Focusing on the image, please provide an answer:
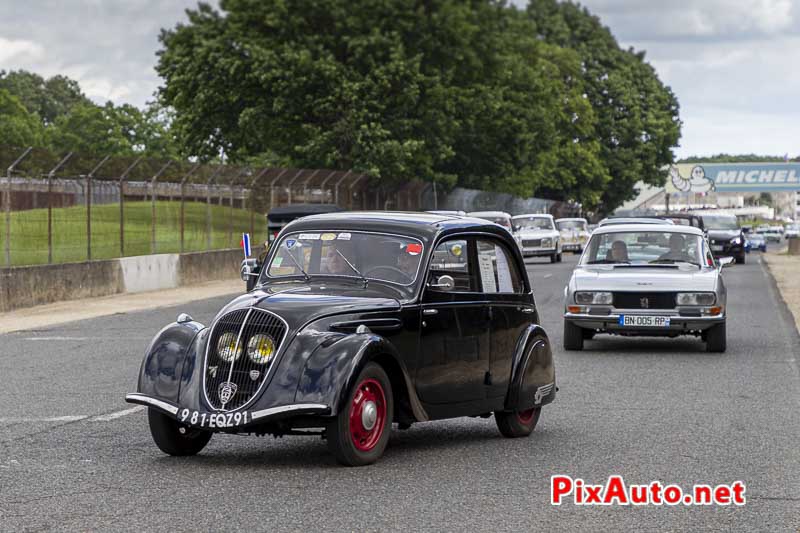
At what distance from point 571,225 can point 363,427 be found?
52403 millimetres

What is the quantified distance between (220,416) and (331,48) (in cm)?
4345

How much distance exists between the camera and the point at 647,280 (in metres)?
16.9

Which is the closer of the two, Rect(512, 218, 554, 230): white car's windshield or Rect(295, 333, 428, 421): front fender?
Rect(295, 333, 428, 421): front fender

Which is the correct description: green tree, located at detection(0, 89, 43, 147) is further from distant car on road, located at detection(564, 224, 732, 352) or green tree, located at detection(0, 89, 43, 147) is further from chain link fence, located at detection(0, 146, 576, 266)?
distant car on road, located at detection(564, 224, 732, 352)

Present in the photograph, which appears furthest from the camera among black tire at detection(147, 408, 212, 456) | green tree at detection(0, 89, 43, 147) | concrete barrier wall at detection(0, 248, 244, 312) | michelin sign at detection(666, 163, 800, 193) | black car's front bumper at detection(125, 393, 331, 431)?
michelin sign at detection(666, 163, 800, 193)

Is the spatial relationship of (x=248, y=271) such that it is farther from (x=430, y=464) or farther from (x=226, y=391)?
(x=430, y=464)

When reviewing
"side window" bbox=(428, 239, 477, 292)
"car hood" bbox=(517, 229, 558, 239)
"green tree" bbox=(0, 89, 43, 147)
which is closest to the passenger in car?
"side window" bbox=(428, 239, 477, 292)

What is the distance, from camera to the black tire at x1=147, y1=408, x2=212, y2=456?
28.6 feet

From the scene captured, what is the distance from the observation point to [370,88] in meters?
49.8

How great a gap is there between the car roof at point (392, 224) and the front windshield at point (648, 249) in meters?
8.36

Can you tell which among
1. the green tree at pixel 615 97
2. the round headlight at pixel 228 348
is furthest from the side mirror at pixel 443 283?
the green tree at pixel 615 97

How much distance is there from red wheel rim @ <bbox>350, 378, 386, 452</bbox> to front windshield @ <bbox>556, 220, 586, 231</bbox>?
52.0 metres

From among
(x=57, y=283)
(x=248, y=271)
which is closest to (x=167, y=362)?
(x=248, y=271)

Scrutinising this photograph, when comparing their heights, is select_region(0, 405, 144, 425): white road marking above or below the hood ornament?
below
